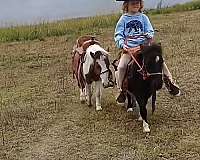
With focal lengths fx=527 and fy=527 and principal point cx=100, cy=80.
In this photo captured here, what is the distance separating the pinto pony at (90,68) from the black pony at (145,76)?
521mm

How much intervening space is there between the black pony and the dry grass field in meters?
0.37

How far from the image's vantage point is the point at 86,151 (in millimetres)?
5777

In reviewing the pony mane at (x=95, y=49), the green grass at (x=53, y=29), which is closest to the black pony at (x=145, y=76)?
the pony mane at (x=95, y=49)

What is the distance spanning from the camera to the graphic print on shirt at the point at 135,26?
6.47 meters

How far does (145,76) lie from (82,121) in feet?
4.22

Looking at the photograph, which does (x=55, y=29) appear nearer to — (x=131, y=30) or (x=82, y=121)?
(x=82, y=121)

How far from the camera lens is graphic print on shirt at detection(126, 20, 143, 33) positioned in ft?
21.2

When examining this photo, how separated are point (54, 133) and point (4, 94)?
2436 millimetres

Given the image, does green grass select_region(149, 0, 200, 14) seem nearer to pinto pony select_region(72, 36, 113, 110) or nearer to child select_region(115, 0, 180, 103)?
pinto pony select_region(72, 36, 113, 110)

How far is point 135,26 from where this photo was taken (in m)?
6.49

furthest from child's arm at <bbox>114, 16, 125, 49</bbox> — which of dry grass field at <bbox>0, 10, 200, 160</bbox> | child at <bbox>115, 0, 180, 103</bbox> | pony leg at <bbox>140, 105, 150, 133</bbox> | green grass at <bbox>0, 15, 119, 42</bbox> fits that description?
green grass at <bbox>0, 15, 119, 42</bbox>

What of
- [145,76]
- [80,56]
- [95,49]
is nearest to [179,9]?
[80,56]

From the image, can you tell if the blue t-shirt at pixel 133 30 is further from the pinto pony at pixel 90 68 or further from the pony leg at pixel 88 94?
the pony leg at pixel 88 94

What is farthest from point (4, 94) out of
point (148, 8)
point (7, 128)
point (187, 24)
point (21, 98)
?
point (148, 8)
